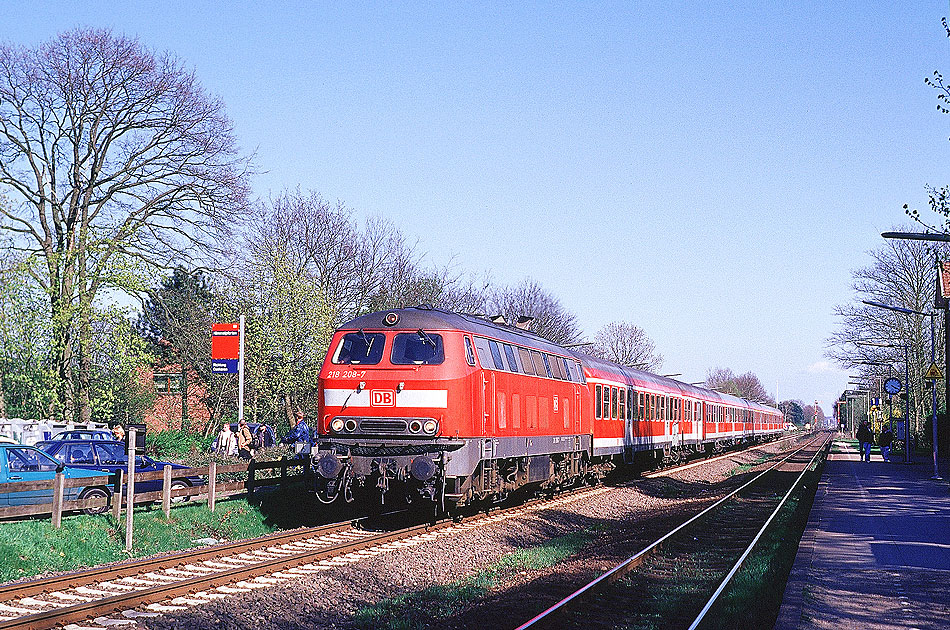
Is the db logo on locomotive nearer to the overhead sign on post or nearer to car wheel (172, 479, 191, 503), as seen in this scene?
car wheel (172, 479, 191, 503)

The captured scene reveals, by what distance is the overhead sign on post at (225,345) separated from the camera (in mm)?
23641

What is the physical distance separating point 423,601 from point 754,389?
159m

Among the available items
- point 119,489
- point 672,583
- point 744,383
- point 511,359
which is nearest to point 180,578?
point 119,489

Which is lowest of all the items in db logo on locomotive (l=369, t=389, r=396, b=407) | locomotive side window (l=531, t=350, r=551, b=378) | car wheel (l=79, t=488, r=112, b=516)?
car wheel (l=79, t=488, r=112, b=516)

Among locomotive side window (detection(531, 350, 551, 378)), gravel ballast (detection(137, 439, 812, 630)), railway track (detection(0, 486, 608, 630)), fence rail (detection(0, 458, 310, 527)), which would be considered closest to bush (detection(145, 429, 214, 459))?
fence rail (detection(0, 458, 310, 527))

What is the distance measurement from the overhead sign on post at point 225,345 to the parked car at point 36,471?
4903mm

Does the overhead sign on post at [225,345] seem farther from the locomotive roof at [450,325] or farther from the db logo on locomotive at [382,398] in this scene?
the db logo on locomotive at [382,398]

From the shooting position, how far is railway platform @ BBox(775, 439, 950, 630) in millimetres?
9497

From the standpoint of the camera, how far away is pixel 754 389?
161875 millimetres

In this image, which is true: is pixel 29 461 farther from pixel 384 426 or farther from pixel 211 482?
pixel 384 426

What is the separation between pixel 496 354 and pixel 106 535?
6992 millimetres

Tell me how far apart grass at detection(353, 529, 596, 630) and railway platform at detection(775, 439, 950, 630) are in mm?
3386

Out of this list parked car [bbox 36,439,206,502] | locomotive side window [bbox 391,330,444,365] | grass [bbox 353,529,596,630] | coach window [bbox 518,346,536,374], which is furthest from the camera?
parked car [bbox 36,439,206,502]

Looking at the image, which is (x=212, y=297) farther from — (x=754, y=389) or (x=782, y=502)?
(x=754, y=389)
